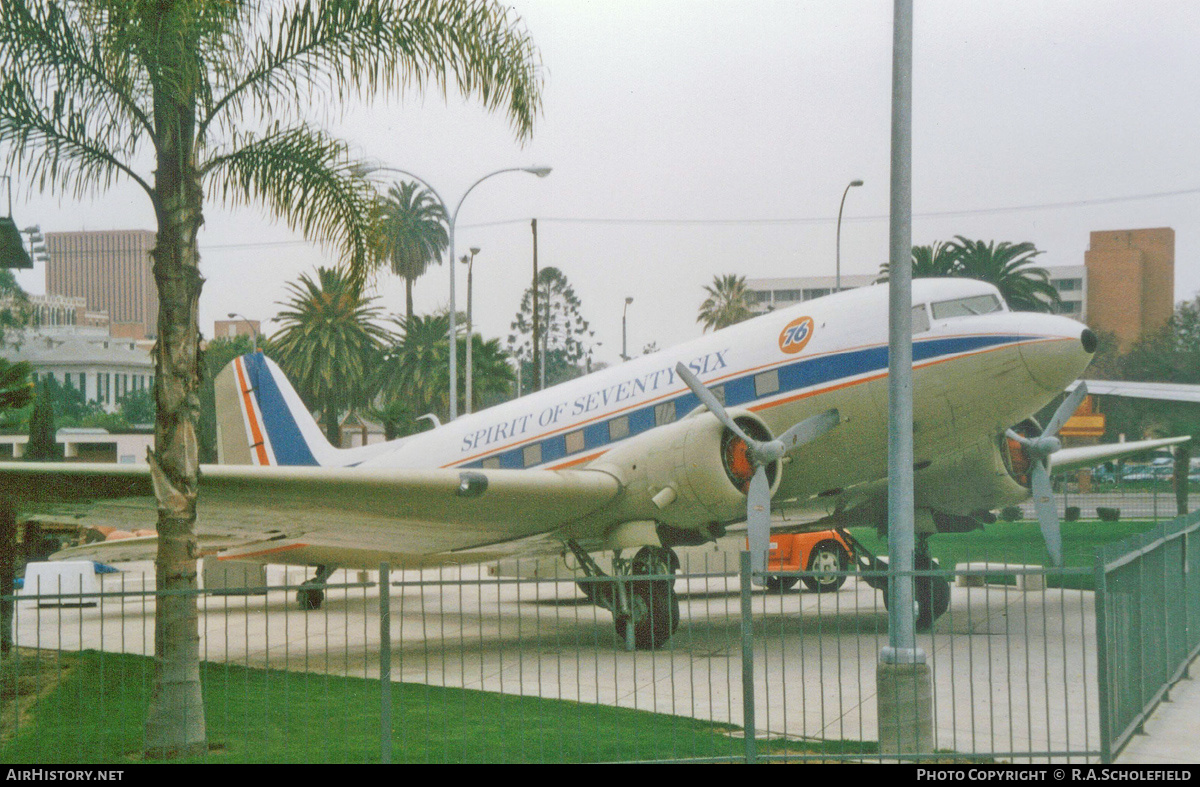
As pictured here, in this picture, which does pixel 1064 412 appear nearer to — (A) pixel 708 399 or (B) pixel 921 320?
(B) pixel 921 320

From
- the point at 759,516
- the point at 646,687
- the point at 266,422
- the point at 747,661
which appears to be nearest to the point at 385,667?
the point at 747,661

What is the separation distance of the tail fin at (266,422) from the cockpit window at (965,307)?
1094cm

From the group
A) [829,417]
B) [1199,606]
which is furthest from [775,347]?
[1199,606]

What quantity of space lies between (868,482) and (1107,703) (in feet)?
26.7

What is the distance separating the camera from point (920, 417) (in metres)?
14.3

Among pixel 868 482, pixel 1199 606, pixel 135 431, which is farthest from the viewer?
pixel 135 431

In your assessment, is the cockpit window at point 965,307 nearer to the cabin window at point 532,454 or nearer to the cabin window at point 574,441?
the cabin window at point 574,441

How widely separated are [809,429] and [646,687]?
3.89 metres

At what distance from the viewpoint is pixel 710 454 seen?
46.0 ft

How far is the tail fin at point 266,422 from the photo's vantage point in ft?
66.4

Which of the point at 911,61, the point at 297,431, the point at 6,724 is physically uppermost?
the point at 911,61
